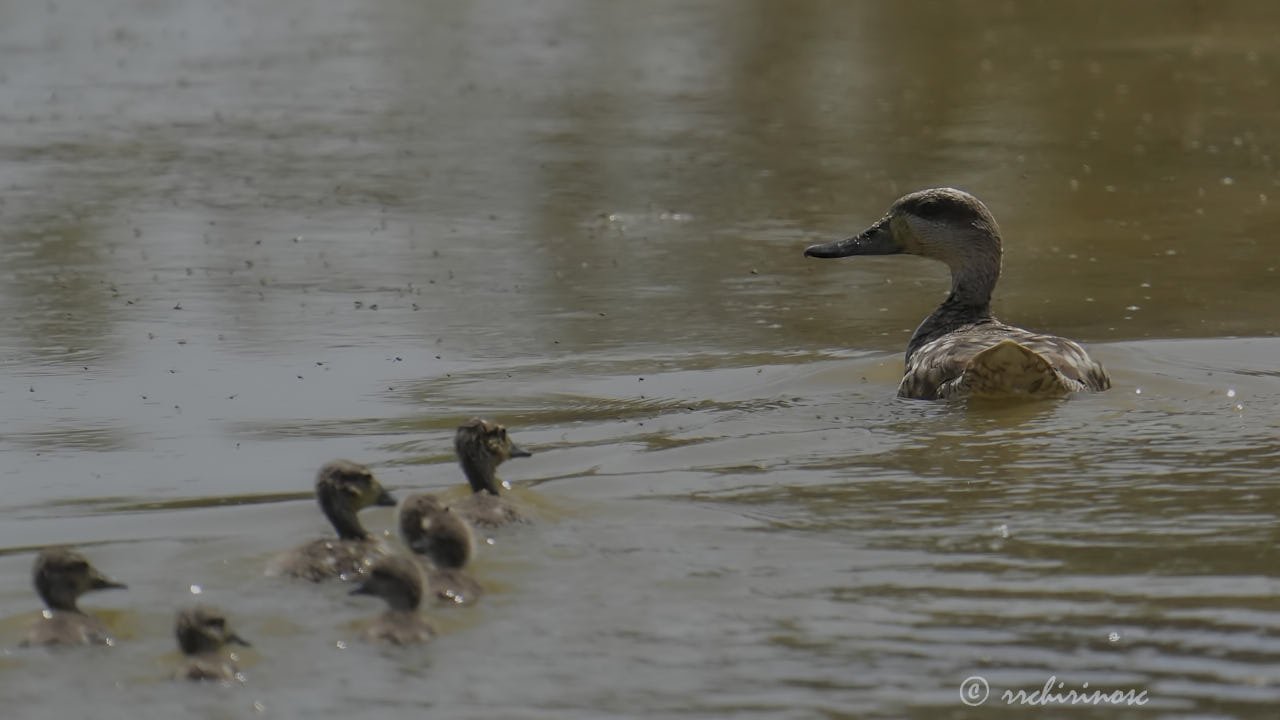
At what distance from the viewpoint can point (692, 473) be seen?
716cm

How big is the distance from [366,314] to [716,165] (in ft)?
14.2

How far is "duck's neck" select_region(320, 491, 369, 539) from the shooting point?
6.45m

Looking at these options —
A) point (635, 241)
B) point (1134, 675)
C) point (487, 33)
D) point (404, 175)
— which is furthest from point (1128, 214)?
point (487, 33)

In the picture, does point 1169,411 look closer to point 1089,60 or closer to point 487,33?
point 1089,60

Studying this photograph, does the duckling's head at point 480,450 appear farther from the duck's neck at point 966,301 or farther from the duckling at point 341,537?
the duck's neck at point 966,301

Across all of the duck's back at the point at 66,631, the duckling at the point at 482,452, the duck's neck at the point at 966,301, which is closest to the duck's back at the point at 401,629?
the duck's back at the point at 66,631

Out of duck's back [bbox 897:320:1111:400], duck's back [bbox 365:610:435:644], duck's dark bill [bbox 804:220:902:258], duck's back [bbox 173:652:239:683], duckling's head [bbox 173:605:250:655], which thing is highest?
duck's dark bill [bbox 804:220:902:258]

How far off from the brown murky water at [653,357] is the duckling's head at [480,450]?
0.77 feet

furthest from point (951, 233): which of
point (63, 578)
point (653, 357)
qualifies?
point (63, 578)

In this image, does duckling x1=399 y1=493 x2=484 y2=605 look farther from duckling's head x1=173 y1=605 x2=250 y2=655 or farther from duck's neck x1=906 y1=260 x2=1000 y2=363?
duck's neck x1=906 y1=260 x2=1000 y2=363

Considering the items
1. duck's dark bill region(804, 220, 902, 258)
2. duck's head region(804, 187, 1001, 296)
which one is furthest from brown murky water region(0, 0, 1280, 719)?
duck's head region(804, 187, 1001, 296)

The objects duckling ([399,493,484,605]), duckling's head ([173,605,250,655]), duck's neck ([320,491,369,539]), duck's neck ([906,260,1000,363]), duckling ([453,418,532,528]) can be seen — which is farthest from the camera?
duck's neck ([906,260,1000,363])

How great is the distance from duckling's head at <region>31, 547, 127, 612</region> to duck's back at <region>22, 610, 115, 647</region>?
6cm

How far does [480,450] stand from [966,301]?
3051mm
